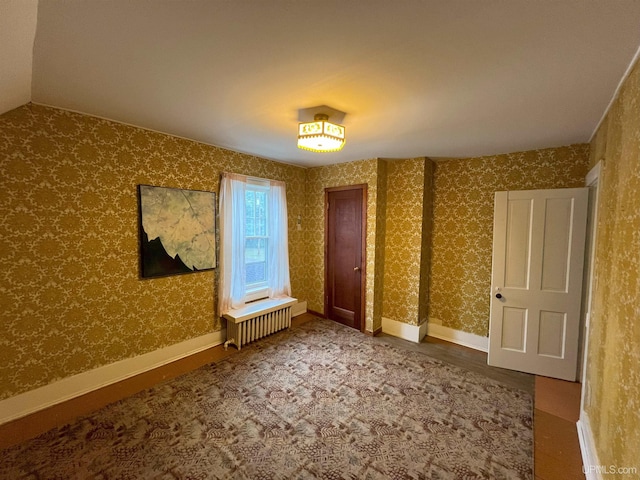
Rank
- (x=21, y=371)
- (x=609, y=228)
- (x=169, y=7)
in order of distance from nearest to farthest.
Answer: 1. (x=169, y=7)
2. (x=609, y=228)
3. (x=21, y=371)

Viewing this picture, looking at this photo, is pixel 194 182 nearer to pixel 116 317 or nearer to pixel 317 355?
pixel 116 317

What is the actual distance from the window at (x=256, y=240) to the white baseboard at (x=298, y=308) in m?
0.70

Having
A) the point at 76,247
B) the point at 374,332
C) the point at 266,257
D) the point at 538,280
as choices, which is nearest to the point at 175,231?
the point at 76,247

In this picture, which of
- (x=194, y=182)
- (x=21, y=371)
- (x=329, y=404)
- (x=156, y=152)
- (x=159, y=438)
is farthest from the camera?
(x=194, y=182)

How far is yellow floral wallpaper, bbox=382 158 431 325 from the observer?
360 centimetres

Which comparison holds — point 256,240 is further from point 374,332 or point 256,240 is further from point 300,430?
point 300,430

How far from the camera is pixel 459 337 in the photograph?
3623 mm

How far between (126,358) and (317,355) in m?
1.96

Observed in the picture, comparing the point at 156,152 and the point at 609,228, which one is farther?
the point at 156,152

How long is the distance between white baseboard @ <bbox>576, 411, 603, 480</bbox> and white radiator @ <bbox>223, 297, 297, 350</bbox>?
10.0 feet

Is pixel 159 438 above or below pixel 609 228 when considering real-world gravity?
below

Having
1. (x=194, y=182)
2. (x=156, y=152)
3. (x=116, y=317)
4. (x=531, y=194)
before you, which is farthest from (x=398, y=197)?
(x=116, y=317)

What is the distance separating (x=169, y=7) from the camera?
3.64 feet

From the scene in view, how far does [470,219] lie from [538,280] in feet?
3.32
